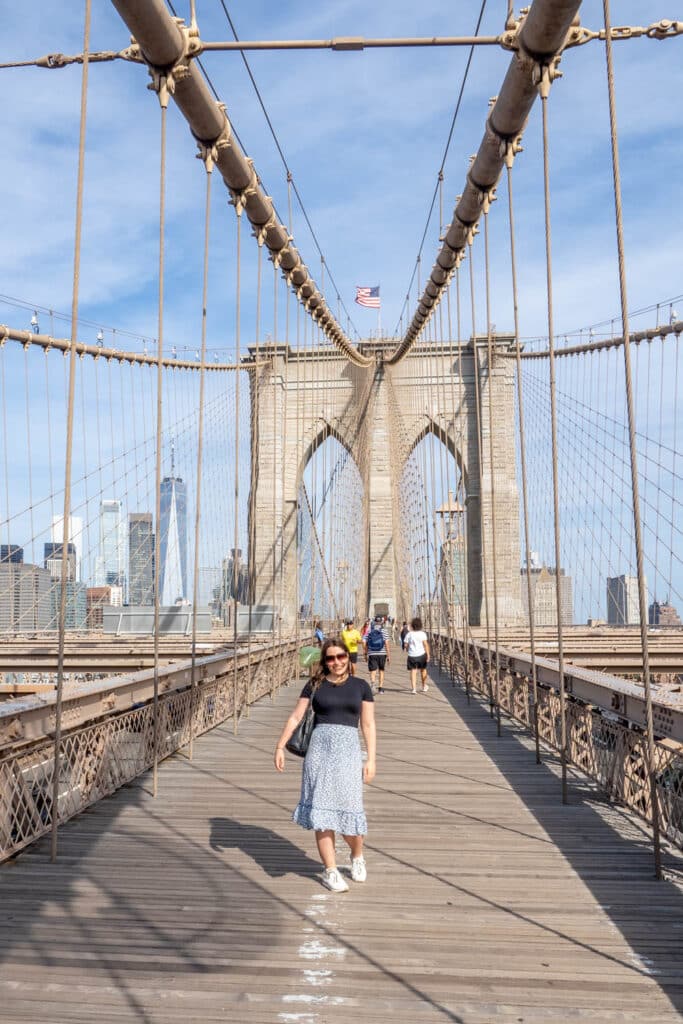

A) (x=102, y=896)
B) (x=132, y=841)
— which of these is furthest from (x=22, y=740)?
(x=102, y=896)

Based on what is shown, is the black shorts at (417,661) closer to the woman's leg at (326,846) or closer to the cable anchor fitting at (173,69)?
the cable anchor fitting at (173,69)

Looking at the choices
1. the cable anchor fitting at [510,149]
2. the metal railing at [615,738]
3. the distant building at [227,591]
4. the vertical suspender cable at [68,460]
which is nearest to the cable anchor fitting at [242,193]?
the cable anchor fitting at [510,149]

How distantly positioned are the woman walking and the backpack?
9.68 meters

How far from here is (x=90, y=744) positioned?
5.54 metres

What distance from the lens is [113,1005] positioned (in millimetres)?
2783

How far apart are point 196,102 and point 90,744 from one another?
480cm

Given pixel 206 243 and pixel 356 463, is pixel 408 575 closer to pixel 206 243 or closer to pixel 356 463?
pixel 356 463

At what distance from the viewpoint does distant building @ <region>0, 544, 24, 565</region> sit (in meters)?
18.4

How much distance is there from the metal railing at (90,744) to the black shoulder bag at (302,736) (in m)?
1.22

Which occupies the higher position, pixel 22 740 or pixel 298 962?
pixel 22 740

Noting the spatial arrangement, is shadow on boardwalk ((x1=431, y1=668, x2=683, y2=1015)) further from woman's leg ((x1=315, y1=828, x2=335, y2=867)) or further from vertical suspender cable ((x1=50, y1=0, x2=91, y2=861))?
vertical suspender cable ((x1=50, y1=0, x2=91, y2=861))

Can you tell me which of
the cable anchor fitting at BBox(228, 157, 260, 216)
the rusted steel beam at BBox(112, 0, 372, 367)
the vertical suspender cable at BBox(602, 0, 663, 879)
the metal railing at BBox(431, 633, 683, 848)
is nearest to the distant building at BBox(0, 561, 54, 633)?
the rusted steel beam at BBox(112, 0, 372, 367)

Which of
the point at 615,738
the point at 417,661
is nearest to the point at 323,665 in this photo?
the point at 615,738

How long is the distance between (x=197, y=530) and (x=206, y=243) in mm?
2516
